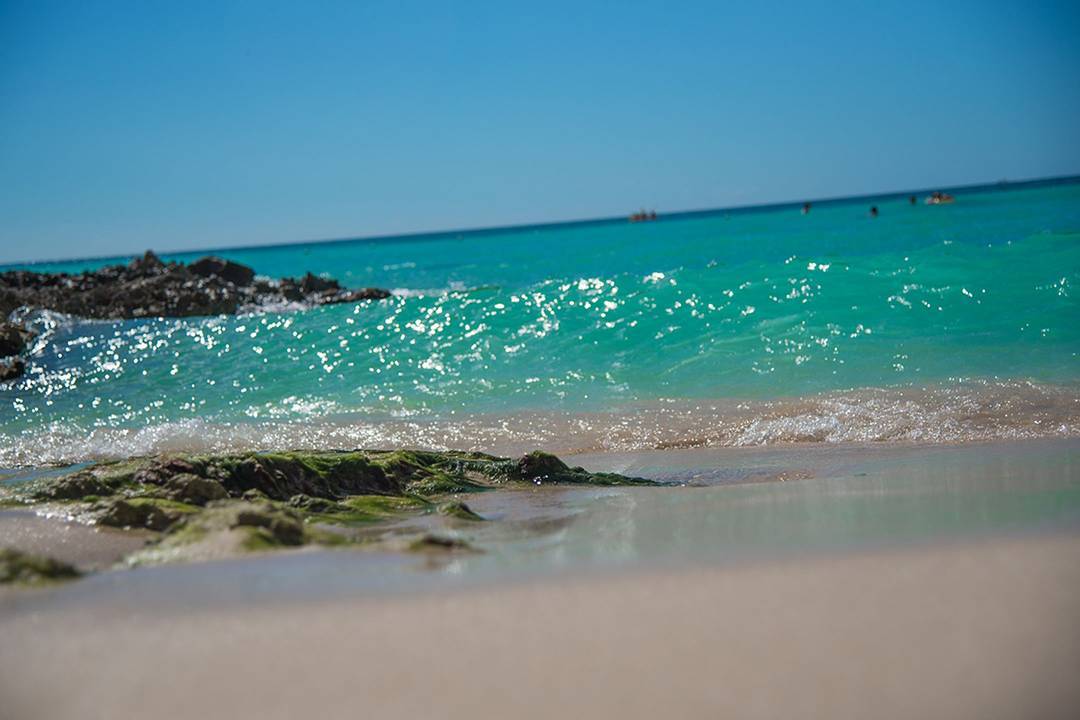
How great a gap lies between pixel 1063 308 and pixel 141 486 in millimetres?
12491

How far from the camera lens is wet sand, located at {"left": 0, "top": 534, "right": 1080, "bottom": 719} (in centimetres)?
314

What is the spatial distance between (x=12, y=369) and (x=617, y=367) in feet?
32.1

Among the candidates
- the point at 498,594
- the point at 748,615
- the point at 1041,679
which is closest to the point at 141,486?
the point at 498,594

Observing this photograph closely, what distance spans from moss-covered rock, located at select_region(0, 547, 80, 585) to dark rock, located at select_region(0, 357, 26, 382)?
12370 millimetres

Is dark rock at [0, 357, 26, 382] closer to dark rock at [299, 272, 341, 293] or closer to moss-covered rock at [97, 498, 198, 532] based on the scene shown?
dark rock at [299, 272, 341, 293]

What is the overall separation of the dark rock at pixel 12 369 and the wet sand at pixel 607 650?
13.0 metres

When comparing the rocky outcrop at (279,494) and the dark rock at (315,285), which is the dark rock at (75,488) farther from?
the dark rock at (315,285)

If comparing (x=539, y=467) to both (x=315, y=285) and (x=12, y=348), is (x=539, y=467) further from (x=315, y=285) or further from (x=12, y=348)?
(x=315, y=285)

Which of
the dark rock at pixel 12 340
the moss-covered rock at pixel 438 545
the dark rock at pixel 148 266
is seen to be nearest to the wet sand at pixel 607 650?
the moss-covered rock at pixel 438 545

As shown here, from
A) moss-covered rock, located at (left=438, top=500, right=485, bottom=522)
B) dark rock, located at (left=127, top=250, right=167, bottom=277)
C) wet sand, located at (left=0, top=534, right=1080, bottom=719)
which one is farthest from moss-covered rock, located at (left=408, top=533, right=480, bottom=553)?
dark rock, located at (left=127, top=250, right=167, bottom=277)

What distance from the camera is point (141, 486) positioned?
6.20 meters

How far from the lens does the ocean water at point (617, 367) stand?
10.2m

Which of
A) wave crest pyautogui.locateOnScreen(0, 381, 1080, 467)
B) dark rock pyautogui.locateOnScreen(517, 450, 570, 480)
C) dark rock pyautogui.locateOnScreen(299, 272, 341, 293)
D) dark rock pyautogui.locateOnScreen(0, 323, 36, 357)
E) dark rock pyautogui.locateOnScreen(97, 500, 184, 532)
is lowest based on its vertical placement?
wave crest pyautogui.locateOnScreen(0, 381, 1080, 467)

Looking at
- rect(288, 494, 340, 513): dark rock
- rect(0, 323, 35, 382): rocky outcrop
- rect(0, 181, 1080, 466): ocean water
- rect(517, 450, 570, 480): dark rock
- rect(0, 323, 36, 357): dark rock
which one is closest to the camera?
rect(288, 494, 340, 513): dark rock
